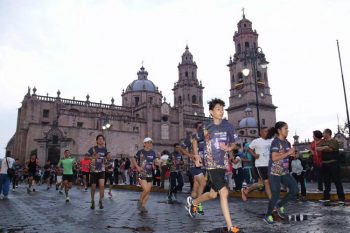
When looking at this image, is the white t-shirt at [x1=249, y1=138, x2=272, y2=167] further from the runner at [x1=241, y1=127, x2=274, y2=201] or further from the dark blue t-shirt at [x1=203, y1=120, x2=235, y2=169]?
the dark blue t-shirt at [x1=203, y1=120, x2=235, y2=169]

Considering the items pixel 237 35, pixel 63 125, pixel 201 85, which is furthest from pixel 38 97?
pixel 237 35

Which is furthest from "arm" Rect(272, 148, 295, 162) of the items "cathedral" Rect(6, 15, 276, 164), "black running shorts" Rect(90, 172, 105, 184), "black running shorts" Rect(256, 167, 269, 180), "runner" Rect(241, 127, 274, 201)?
"cathedral" Rect(6, 15, 276, 164)

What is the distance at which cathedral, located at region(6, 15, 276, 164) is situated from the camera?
155ft

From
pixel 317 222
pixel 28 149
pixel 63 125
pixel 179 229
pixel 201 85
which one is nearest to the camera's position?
pixel 179 229

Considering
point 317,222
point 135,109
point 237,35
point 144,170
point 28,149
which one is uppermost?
point 237,35

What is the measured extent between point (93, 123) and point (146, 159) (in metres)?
47.3

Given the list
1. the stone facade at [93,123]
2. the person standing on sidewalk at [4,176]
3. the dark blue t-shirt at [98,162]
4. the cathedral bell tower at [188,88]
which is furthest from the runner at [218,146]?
the cathedral bell tower at [188,88]

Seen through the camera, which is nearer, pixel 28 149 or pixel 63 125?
pixel 28 149

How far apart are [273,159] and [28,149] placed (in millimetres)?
46430

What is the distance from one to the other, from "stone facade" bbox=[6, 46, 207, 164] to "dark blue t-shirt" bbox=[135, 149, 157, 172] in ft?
114

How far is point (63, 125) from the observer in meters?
50.9

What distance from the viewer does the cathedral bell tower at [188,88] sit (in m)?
75.6

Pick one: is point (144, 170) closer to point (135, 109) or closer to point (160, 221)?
point (160, 221)

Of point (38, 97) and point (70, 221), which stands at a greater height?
point (38, 97)
